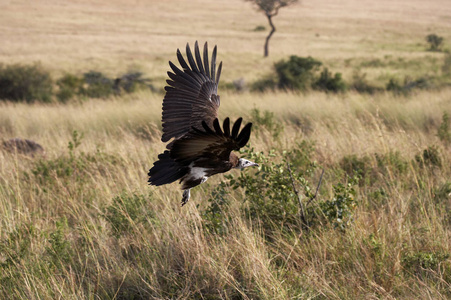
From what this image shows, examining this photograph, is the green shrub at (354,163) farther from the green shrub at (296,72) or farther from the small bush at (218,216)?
the green shrub at (296,72)

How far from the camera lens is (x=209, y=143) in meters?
2.72

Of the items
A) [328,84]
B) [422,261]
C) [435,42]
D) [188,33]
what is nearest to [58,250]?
[422,261]

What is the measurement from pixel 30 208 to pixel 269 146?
9.62 ft

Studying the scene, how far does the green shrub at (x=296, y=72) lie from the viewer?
15578mm

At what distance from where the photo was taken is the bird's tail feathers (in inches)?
123

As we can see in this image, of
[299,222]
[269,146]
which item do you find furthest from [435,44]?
[299,222]

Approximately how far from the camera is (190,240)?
3.27 m

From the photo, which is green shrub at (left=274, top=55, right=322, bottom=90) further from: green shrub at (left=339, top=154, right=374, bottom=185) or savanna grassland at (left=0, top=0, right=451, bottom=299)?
green shrub at (left=339, top=154, right=374, bottom=185)

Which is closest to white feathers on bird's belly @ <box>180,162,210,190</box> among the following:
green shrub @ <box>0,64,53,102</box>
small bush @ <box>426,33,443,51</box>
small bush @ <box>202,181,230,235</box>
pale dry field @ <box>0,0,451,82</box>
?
small bush @ <box>202,181,230,235</box>

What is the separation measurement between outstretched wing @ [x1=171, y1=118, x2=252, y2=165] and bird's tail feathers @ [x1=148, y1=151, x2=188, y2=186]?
0.16 meters

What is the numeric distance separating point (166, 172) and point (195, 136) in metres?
0.63

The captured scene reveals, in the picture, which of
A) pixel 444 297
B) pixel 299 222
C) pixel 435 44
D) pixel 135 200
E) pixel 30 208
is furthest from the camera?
pixel 435 44

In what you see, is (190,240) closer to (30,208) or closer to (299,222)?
(299,222)

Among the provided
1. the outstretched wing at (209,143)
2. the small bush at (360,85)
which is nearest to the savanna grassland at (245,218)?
the outstretched wing at (209,143)
